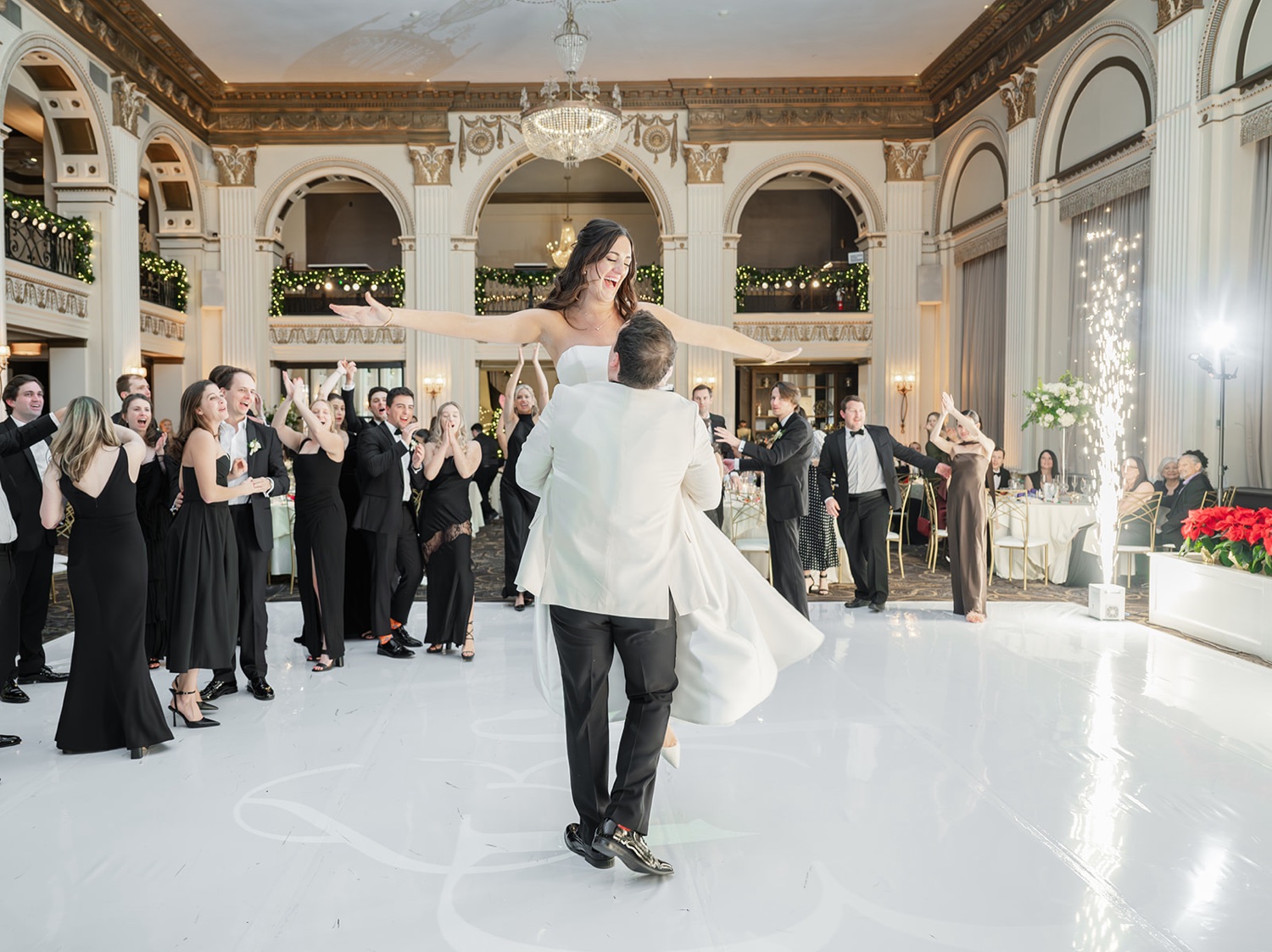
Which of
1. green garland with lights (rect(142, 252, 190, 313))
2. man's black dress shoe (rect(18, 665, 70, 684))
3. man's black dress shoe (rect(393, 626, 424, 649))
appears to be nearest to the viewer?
man's black dress shoe (rect(18, 665, 70, 684))

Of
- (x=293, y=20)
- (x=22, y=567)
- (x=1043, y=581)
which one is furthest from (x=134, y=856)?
(x=293, y=20)

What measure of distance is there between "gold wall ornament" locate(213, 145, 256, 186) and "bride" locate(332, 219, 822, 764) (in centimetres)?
1462

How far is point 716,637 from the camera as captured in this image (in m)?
2.60

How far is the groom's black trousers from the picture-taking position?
8.27 feet

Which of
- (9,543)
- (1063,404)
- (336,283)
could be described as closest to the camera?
(9,543)

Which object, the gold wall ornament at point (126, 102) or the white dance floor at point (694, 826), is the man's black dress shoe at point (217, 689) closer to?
the white dance floor at point (694, 826)

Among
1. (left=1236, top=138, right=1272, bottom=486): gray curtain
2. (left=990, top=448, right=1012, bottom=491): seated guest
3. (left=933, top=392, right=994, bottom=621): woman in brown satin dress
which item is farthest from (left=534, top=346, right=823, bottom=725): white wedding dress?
(left=990, top=448, right=1012, bottom=491): seated guest

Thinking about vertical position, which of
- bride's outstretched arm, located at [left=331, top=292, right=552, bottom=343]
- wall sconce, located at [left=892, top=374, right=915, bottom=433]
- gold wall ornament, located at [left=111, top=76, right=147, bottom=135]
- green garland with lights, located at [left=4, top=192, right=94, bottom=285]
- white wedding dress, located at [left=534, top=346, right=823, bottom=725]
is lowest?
white wedding dress, located at [left=534, top=346, right=823, bottom=725]

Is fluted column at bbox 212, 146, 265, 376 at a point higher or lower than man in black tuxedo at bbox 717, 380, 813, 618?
higher

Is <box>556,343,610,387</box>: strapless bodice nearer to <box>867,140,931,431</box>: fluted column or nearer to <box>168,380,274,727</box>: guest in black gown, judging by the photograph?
<box>168,380,274,727</box>: guest in black gown

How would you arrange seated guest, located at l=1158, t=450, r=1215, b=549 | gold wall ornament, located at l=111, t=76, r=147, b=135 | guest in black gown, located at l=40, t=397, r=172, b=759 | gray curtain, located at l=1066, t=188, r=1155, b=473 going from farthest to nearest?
gold wall ornament, located at l=111, t=76, r=147, b=135 → gray curtain, located at l=1066, t=188, r=1155, b=473 → seated guest, located at l=1158, t=450, r=1215, b=549 → guest in black gown, located at l=40, t=397, r=172, b=759

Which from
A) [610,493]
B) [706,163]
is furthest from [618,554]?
[706,163]

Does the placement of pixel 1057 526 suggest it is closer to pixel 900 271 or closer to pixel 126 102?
pixel 900 271

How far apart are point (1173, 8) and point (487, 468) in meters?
8.05
